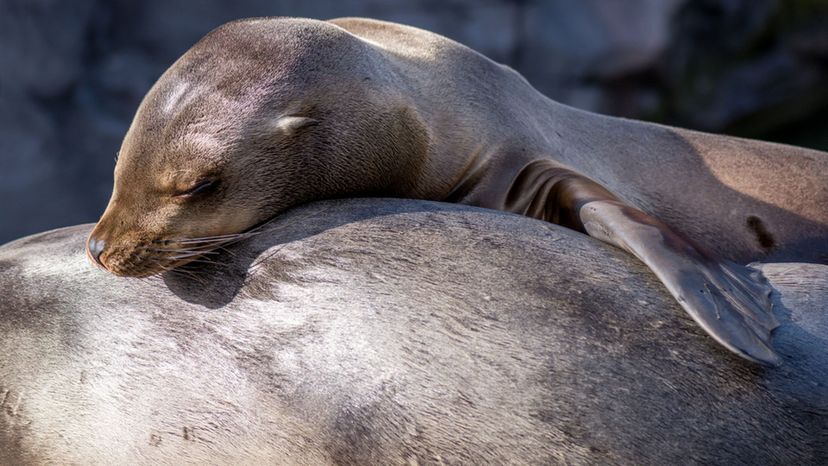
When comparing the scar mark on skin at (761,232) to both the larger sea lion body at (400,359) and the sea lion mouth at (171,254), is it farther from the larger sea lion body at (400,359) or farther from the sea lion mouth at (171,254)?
the sea lion mouth at (171,254)

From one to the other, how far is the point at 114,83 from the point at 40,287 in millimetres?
5441

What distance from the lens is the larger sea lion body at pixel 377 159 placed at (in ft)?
8.80

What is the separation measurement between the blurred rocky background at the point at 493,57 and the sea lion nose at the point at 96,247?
5.01 m

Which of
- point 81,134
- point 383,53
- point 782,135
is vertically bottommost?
point 782,135

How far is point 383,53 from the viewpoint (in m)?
3.35

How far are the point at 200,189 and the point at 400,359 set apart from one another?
31.8 inches

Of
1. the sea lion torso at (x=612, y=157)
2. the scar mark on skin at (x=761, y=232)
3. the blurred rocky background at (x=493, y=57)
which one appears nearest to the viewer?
the sea lion torso at (x=612, y=157)

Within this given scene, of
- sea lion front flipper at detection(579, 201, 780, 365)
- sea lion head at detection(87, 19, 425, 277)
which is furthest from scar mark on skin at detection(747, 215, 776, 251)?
sea lion head at detection(87, 19, 425, 277)

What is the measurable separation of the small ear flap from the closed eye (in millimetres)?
240

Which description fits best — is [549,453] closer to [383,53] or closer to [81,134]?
[383,53]

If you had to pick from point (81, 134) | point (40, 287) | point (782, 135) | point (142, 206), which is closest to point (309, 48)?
point (142, 206)

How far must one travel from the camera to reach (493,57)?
9.57 metres

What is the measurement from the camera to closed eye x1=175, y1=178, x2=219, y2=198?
274 cm

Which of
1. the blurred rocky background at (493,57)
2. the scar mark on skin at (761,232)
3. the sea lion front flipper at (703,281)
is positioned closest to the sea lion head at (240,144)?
the sea lion front flipper at (703,281)
